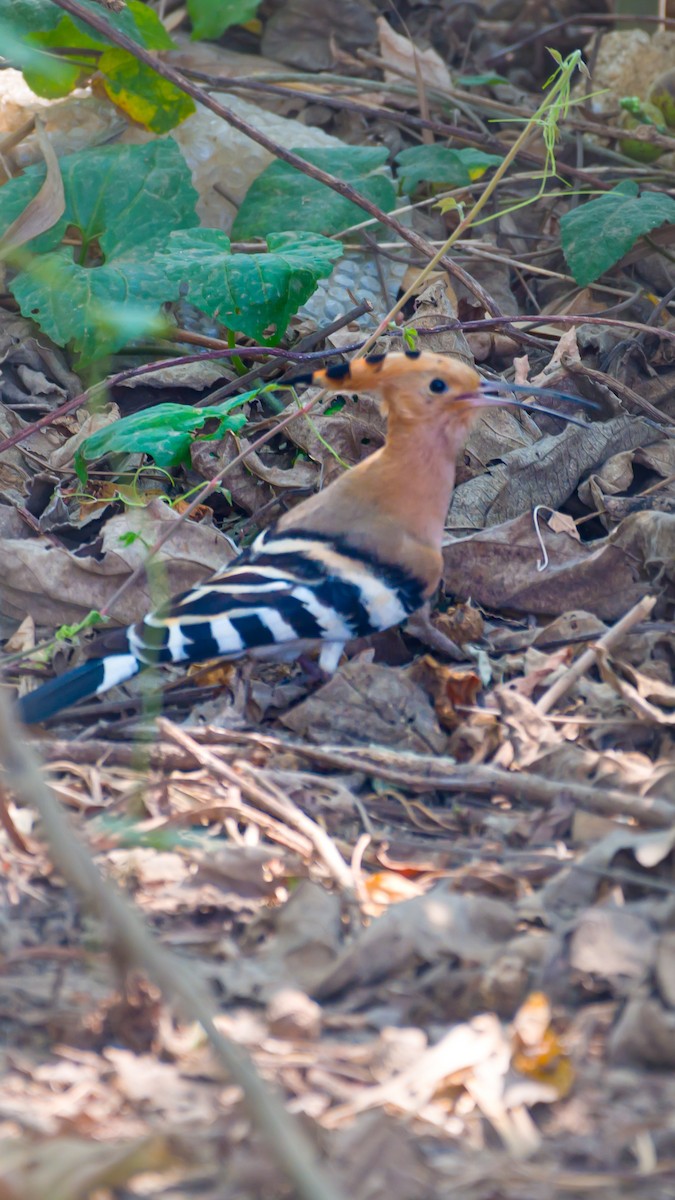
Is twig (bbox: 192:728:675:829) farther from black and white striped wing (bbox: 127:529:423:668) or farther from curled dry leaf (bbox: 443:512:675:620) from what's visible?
curled dry leaf (bbox: 443:512:675:620)

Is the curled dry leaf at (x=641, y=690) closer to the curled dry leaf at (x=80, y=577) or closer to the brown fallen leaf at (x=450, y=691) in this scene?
the brown fallen leaf at (x=450, y=691)

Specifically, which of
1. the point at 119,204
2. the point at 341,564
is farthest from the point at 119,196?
the point at 341,564

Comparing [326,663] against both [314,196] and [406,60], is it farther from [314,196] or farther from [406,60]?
[406,60]

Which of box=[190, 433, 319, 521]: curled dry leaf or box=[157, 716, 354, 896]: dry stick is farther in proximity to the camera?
box=[190, 433, 319, 521]: curled dry leaf

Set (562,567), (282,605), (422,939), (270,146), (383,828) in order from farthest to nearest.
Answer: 1. (270,146)
2. (562,567)
3. (282,605)
4. (383,828)
5. (422,939)

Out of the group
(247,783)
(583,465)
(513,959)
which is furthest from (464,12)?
(513,959)

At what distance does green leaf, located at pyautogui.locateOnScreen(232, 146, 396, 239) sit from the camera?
14.7 feet

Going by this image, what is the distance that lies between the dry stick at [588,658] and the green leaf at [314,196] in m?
2.16

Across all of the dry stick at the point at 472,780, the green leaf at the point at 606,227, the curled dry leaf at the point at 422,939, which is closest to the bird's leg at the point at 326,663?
the dry stick at the point at 472,780

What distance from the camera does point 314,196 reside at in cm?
450

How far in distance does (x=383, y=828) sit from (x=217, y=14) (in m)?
3.84

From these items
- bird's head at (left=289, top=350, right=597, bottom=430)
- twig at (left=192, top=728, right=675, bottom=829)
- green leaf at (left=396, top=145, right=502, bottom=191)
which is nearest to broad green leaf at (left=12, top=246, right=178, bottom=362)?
bird's head at (left=289, top=350, right=597, bottom=430)

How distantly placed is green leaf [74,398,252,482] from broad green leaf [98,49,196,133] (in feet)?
5.34

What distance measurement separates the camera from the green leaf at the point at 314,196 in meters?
4.48
